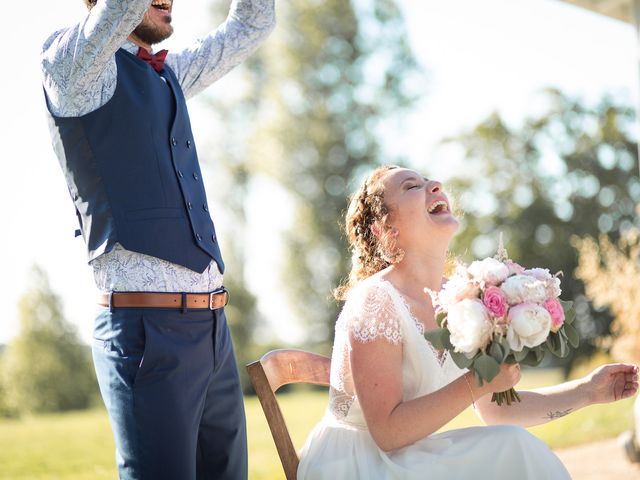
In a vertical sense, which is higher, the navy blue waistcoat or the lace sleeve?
the navy blue waistcoat

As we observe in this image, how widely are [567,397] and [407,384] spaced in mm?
458

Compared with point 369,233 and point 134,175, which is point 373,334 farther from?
point 134,175

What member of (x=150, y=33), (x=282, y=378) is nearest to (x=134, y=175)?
(x=150, y=33)

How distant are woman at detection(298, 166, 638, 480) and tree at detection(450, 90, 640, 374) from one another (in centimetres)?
1551

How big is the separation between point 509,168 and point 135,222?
1727 centimetres

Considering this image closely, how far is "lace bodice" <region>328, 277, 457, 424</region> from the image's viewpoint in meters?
2.16

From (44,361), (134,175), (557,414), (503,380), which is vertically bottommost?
(44,361)

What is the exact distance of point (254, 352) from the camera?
43.9 feet

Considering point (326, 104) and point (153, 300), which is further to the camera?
point (326, 104)

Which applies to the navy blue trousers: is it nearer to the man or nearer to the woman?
the man

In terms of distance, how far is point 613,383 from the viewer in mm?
2240

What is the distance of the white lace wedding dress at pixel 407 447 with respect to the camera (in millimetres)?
2021

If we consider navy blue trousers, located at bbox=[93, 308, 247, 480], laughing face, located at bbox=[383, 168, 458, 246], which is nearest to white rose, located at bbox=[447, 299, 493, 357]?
laughing face, located at bbox=[383, 168, 458, 246]

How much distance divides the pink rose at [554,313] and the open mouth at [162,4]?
1199 millimetres
